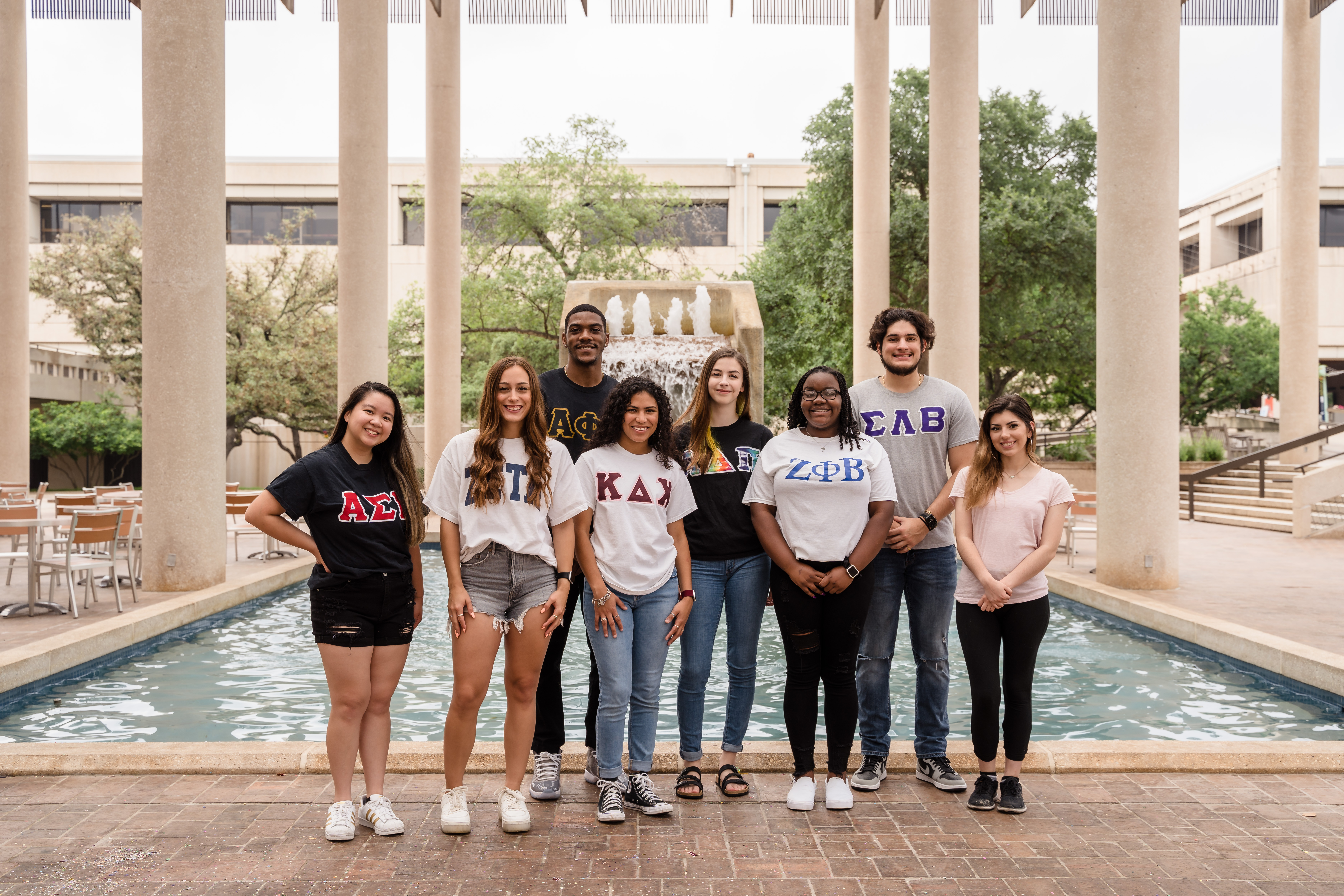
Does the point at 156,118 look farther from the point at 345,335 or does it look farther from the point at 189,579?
the point at 345,335

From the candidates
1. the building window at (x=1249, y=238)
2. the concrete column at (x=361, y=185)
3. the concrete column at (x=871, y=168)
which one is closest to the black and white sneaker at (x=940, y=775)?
the concrete column at (x=361, y=185)

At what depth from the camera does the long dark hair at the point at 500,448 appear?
389 centimetres

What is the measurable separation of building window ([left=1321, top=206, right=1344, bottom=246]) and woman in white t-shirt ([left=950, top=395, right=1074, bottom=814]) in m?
49.4

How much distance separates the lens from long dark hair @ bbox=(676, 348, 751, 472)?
4.28 m

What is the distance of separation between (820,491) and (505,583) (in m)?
1.34

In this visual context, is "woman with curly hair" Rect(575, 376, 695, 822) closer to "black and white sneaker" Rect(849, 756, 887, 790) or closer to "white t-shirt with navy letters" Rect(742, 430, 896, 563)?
"white t-shirt with navy letters" Rect(742, 430, 896, 563)

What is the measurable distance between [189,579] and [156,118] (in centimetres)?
457

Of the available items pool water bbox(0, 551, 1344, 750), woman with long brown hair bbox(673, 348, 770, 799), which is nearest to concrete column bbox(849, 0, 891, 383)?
pool water bbox(0, 551, 1344, 750)

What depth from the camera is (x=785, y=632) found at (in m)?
4.24

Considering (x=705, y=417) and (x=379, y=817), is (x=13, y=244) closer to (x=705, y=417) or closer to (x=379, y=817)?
(x=379, y=817)

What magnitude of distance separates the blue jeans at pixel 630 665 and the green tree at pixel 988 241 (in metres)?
18.0

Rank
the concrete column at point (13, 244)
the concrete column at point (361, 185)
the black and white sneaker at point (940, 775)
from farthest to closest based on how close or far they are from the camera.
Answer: the concrete column at point (13, 244) → the concrete column at point (361, 185) → the black and white sneaker at point (940, 775)

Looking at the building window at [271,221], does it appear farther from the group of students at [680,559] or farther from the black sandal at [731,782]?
the black sandal at [731,782]

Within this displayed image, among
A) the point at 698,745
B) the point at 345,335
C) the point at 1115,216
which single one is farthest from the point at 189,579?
the point at 1115,216
